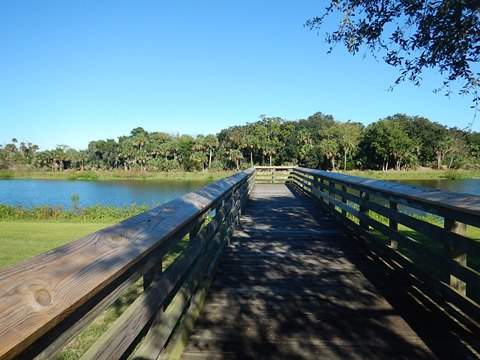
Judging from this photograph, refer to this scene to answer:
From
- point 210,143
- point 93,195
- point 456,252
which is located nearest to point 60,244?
point 456,252

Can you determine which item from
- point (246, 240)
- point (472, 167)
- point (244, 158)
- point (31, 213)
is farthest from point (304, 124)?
point (246, 240)

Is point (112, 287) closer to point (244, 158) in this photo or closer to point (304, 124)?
point (244, 158)

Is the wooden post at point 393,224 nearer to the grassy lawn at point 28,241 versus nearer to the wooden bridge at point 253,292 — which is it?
the wooden bridge at point 253,292

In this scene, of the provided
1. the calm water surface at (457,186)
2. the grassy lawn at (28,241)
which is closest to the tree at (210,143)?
the calm water surface at (457,186)

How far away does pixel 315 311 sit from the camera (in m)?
3.17

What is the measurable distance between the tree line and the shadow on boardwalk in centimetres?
5657

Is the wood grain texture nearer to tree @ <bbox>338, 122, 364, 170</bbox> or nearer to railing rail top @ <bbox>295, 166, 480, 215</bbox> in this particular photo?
railing rail top @ <bbox>295, 166, 480, 215</bbox>

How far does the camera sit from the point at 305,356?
2492mm

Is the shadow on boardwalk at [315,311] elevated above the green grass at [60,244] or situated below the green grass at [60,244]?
above

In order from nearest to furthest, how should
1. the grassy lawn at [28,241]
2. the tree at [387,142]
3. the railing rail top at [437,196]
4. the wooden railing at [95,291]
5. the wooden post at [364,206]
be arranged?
the wooden railing at [95,291]
the railing rail top at [437,196]
the wooden post at [364,206]
the grassy lawn at [28,241]
the tree at [387,142]

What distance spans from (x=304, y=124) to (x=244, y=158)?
25.2m

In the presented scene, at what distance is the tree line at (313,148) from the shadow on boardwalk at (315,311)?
56.6 m

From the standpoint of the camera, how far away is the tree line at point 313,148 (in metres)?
59.2

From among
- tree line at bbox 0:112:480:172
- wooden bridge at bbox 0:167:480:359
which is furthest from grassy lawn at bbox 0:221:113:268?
tree line at bbox 0:112:480:172
